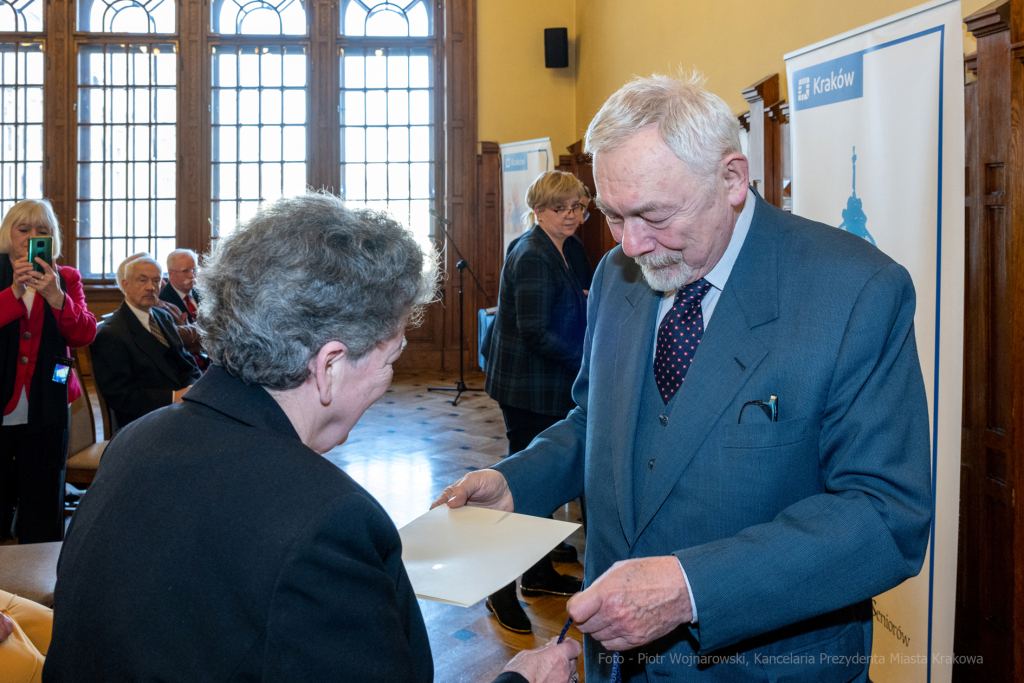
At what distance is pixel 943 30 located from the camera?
2271 millimetres

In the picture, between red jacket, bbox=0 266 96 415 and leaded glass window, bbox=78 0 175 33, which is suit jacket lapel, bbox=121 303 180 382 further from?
leaded glass window, bbox=78 0 175 33

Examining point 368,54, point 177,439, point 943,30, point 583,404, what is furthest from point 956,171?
point 368,54

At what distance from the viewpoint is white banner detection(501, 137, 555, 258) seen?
25.4 ft

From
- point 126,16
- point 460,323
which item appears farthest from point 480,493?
point 126,16

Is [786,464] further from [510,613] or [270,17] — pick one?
[270,17]

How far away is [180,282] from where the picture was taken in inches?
213

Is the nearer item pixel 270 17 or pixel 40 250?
pixel 40 250

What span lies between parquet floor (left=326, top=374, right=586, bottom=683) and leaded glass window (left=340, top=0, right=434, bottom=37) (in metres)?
4.36

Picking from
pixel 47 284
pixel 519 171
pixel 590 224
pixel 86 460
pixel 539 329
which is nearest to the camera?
pixel 539 329

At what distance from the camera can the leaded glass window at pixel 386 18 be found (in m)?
9.64

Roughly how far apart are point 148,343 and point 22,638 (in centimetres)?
263

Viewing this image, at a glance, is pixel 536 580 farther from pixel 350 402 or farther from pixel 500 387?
pixel 350 402

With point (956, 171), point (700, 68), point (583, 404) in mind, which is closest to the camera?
point (583, 404)

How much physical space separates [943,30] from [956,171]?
1.39ft
